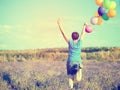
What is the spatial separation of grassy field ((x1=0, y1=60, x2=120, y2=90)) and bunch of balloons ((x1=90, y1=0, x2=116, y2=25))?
3.82 ft

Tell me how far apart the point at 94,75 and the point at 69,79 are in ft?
3.03

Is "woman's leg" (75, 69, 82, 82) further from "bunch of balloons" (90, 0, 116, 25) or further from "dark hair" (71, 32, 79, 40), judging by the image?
"bunch of balloons" (90, 0, 116, 25)

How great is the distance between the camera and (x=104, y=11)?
6.93 m

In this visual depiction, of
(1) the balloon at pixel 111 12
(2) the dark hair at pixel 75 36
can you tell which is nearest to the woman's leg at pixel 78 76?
(2) the dark hair at pixel 75 36

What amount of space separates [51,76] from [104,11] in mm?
1730

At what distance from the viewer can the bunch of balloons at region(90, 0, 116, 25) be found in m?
6.89

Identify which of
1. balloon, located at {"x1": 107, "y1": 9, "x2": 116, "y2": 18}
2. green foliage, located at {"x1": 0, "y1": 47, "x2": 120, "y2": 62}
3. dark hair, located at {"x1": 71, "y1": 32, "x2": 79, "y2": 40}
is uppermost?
balloon, located at {"x1": 107, "y1": 9, "x2": 116, "y2": 18}

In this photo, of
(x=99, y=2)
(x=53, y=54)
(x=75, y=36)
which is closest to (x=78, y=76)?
(x=75, y=36)

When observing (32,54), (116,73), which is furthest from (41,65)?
(116,73)

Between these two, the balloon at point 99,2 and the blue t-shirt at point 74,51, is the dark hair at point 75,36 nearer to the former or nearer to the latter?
the blue t-shirt at point 74,51

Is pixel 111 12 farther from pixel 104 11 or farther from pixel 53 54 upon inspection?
pixel 53 54

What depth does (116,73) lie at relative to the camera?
7.51 metres

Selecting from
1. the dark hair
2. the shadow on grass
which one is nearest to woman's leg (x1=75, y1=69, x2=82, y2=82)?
the dark hair

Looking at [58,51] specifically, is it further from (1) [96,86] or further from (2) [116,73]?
(1) [96,86]
